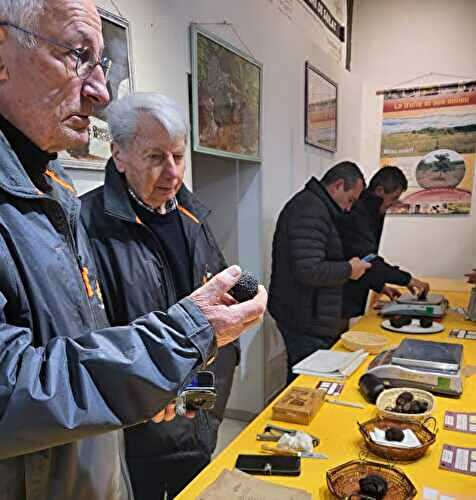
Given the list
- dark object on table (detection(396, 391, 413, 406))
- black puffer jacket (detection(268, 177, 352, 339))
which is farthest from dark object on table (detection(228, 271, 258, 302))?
black puffer jacket (detection(268, 177, 352, 339))

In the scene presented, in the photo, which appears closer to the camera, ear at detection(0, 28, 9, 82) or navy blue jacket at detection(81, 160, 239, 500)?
ear at detection(0, 28, 9, 82)

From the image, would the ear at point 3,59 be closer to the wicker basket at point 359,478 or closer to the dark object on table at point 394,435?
the wicker basket at point 359,478

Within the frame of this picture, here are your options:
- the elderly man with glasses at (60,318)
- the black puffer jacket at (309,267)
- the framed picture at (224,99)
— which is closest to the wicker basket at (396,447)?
the elderly man with glasses at (60,318)

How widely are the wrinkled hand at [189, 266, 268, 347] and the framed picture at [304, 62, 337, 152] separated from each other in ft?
9.10

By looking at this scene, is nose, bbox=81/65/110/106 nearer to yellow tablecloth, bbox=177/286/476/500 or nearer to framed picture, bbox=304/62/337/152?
yellow tablecloth, bbox=177/286/476/500

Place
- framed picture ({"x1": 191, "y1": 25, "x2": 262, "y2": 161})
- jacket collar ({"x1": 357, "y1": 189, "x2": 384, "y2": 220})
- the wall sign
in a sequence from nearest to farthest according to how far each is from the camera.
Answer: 1. framed picture ({"x1": 191, "y1": 25, "x2": 262, "y2": 161})
2. jacket collar ({"x1": 357, "y1": 189, "x2": 384, "y2": 220})
3. the wall sign

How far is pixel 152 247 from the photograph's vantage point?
4.21 ft

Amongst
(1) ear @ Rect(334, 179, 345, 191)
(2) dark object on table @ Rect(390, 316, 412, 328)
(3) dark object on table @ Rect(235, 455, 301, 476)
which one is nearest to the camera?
(3) dark object on table @ Rect(235, 455, 301, 476)

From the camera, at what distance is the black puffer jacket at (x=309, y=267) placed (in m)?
2.34

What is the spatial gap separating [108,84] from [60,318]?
1.09 m

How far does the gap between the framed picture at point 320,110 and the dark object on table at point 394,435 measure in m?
2.52

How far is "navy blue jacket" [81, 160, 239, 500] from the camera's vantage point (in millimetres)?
1204

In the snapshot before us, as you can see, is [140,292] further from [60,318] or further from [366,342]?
[366,342]

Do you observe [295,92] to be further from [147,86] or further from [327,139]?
[147,86]
